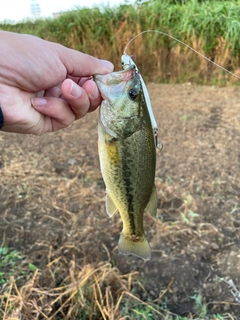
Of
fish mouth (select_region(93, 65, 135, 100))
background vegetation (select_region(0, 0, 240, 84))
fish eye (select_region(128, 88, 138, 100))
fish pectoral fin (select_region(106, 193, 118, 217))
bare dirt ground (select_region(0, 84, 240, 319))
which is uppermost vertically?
fish mouth (select_region(93, 65, 135, 100))

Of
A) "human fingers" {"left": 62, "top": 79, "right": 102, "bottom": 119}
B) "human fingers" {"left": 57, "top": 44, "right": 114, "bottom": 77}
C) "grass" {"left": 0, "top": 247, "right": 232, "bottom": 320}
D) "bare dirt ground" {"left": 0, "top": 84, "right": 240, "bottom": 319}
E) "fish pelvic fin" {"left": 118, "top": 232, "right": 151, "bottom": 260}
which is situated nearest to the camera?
"human fingers" {"left": 62, "top": 79, "right": 102, "bottom": 119}

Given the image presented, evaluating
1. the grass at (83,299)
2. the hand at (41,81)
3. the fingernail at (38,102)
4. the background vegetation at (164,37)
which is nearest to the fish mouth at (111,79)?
the hand at (41,81)

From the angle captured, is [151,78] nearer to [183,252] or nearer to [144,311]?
[183,252]

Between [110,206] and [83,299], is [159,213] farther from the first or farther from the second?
[110,206]

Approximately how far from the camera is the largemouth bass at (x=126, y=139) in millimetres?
1365

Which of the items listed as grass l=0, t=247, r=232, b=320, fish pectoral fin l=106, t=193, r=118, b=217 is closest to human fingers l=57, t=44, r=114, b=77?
fish pectoral fin l=106, t=193, r=118, b=217

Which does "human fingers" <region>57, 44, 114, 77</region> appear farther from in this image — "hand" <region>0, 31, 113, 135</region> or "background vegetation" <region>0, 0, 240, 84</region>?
"background vegetation" <region>0, 0, 240, 84</region>

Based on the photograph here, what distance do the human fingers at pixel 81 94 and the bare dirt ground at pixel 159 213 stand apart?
55.4 inches

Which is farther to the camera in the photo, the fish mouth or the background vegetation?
the background vegetation

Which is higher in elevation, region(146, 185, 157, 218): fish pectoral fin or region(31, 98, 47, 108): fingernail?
region(31, 98, 47, 108): fingernail

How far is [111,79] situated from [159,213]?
204cm

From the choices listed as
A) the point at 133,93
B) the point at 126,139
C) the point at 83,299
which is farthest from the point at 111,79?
the point at 83,299

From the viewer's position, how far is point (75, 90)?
1.49 metres

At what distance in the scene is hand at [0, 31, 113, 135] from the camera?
1520 mm
